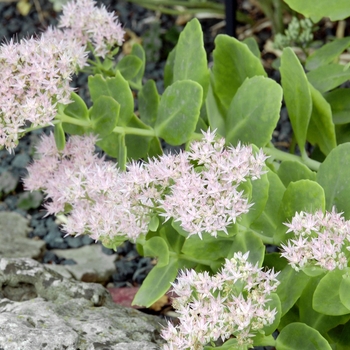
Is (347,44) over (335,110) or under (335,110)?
over

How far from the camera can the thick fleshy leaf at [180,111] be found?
1.34 meters

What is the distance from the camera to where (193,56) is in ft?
4.74

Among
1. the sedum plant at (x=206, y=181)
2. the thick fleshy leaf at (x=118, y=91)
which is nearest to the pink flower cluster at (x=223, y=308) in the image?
the sedum plant at (x=206, y=181)

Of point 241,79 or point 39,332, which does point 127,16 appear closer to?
point 241,79

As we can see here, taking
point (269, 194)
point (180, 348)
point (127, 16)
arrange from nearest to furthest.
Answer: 1. point (180, 348)
2. point (269, 194)
3. point (127, 16)

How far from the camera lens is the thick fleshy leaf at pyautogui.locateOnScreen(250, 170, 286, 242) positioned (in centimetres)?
134

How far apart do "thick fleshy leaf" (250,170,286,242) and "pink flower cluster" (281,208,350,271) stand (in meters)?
0.20

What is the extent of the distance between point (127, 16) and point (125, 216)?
1951 millimetres

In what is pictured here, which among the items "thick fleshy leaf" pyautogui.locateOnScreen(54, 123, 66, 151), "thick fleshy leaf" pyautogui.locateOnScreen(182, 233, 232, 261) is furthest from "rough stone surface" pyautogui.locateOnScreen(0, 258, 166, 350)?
"thick fleshy leaf" pyautogui.locateOnScreen(54, 123, 66, 151)

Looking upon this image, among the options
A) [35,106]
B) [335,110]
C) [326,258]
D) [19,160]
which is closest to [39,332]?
[35,106]

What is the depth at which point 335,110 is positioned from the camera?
169 cm

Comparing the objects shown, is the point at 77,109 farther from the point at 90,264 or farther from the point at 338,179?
the point at 90,264

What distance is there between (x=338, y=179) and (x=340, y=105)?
44 centimetres

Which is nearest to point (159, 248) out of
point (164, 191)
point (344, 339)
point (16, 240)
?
point (164, 191)
